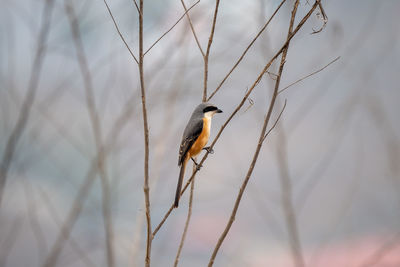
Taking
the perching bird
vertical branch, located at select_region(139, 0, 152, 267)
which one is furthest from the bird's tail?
vertical branch, located at select_region(139, 0, 152, 267)

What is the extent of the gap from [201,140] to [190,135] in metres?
0.09

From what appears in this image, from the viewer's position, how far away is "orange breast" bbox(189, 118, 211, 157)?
3031 millimetres

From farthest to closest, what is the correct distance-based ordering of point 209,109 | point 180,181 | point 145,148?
point 209,109 → point 180,181 → point 145,148

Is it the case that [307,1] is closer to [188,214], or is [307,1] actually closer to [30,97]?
[188,214]

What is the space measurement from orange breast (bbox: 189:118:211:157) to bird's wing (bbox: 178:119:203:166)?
2cm

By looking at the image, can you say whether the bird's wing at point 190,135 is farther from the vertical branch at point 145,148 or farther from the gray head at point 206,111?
the vertical branch at point 145,148

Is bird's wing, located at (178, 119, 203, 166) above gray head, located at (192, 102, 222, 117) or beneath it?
beneath

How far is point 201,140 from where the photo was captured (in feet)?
10.0

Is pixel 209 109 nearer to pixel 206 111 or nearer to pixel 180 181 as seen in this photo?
pixel 206 111

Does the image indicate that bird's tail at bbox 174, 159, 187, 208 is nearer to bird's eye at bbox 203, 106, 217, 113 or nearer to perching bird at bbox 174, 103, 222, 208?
perching bird at bbox 174, 103, 222, 208

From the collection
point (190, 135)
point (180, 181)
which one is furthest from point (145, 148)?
point (190, 135)

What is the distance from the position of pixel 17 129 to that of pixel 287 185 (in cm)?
138

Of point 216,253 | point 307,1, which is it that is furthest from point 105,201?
point 307,1

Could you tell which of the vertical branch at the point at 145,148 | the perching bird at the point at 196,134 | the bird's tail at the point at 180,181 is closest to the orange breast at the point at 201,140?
the perching bird at the point at 196,134
